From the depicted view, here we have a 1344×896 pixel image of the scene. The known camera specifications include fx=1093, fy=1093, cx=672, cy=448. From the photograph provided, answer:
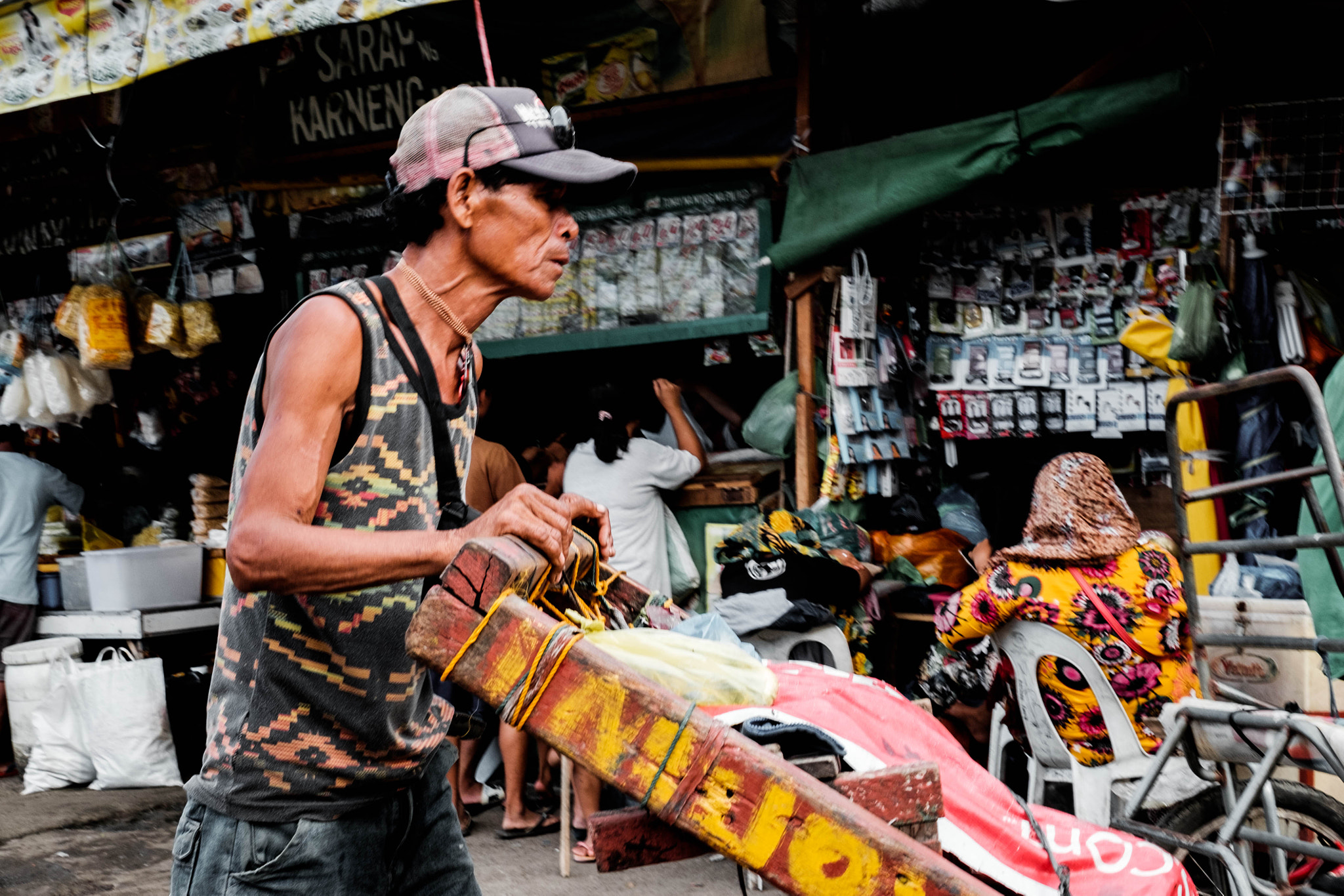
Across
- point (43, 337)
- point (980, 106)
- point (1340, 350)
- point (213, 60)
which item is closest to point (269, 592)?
point (1340, 350)

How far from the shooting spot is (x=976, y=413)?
5863 mm

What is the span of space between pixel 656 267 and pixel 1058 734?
11.0ft

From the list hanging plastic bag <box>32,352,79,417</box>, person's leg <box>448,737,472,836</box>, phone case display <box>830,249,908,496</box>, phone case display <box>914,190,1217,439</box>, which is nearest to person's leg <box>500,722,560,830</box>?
person's leg <box>448,737,472,836</box>

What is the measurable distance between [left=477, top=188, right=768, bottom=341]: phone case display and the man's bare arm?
452 centimetres

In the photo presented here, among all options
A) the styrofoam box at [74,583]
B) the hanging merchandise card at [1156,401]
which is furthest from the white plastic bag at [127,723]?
the hanging merchandise card at [1156,401]

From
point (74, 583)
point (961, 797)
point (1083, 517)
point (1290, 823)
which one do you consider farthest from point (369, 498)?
point (74, 583)

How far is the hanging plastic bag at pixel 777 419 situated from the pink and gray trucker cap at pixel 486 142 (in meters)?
4.13

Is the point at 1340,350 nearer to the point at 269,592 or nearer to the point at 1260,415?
the point at 1260,415

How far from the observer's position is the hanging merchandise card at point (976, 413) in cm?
585

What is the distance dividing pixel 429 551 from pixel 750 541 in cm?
378

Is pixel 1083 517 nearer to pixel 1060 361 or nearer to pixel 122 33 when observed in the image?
pixel 1060 361

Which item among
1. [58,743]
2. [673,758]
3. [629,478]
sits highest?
[673,758]

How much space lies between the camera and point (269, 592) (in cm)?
168

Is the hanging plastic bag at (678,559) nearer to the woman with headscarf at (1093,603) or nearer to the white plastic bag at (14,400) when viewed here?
the woman with headscarf at (1093,603)
